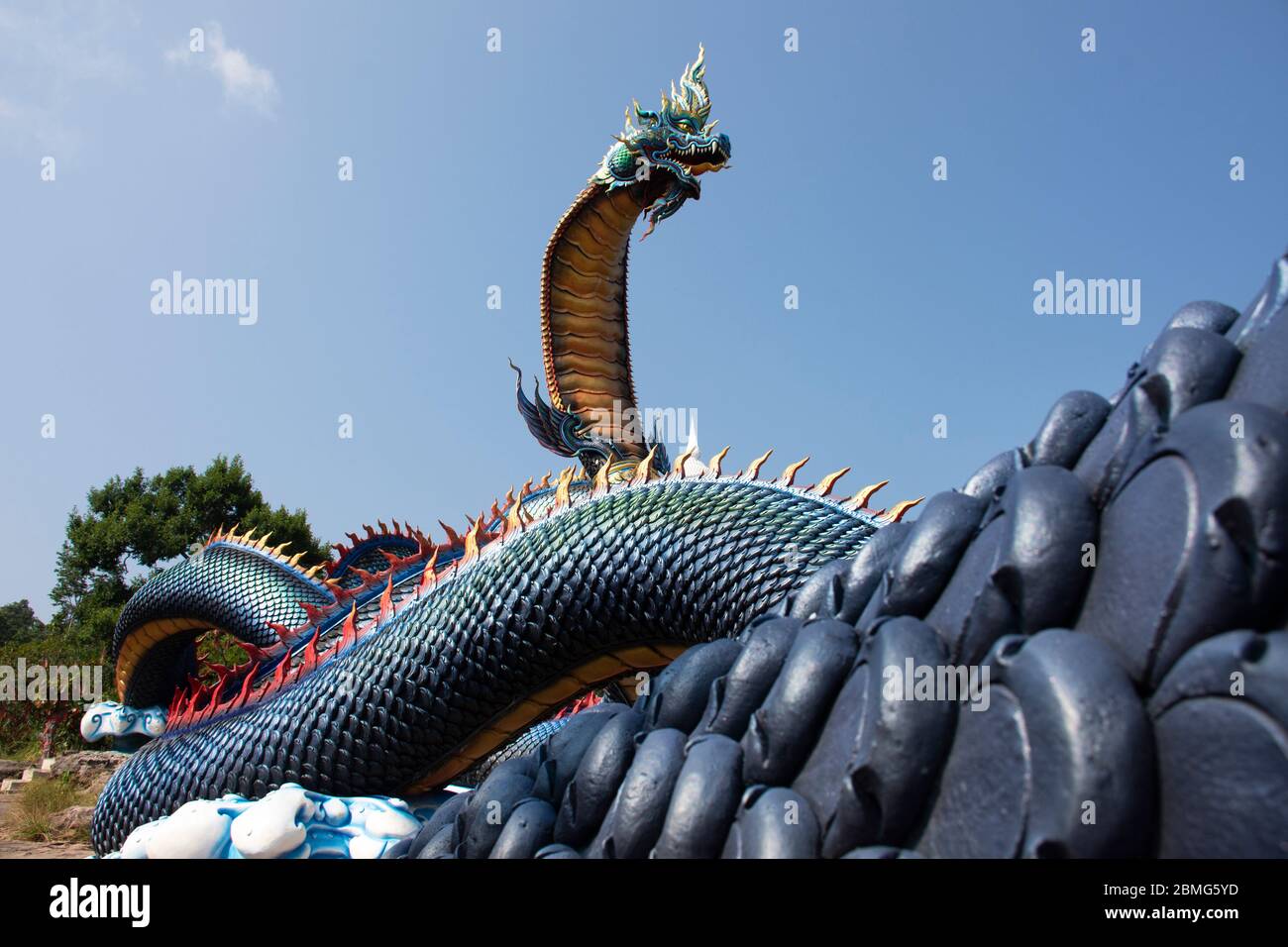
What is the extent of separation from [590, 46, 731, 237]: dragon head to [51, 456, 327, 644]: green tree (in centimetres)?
1533

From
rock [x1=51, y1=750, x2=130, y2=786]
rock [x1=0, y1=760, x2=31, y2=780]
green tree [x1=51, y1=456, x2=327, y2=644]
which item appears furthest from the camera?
green tree [x1=51, y1=456, x2=327, y2=644]

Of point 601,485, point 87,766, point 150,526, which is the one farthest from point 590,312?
point 150,526

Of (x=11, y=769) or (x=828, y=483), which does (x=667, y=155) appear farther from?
(x=11, y=769)

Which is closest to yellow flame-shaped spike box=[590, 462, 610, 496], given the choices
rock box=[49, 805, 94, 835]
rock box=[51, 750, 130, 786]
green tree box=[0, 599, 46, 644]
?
rock box=[49, 805, 94, 835]

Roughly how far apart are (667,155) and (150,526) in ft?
58.9

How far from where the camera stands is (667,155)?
713 centimetres

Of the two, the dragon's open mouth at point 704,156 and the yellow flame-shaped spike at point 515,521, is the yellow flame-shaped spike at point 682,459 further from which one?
the dragon's open mouth at point 704,156

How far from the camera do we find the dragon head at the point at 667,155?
708 cm

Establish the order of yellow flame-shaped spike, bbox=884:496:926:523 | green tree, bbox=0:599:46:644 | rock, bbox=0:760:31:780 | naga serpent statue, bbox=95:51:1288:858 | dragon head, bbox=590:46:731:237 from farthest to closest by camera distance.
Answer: green tree, bbox=0:599:46:644, rock, bbox=0:760:31:780, dragon head, bbox=590:46:731:237, yellow flame-shaped spike, bbox=884:496:926:523, naga serpent statue, bbox=95:51:1288:858

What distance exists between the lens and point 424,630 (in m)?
4.32

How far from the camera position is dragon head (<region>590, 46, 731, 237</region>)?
708 cm

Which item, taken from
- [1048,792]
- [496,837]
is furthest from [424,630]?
A: [1048,792]

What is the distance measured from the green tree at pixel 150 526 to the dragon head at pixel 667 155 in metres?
15.3

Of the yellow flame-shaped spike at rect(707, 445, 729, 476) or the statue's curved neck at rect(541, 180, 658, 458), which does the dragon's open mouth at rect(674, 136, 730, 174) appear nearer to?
the statue's curved neck at rect(541, 180, 658, 458)
